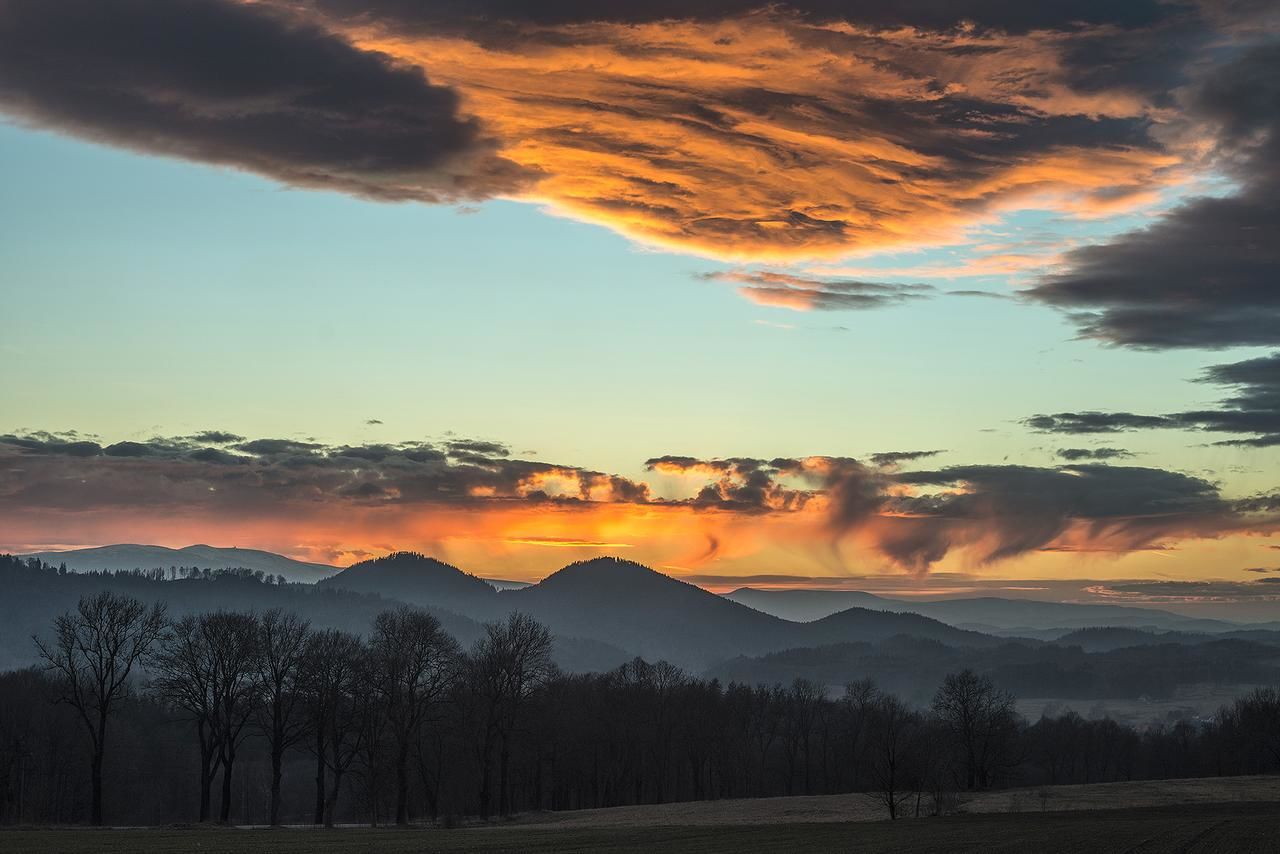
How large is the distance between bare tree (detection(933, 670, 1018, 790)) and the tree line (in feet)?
1.11

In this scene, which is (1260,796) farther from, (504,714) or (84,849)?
(84,849)

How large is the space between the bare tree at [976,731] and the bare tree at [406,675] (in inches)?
2455

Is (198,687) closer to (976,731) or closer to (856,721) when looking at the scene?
(976,731)

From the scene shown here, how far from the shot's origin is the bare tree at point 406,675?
90.3 m

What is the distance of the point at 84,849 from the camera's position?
5272 cm

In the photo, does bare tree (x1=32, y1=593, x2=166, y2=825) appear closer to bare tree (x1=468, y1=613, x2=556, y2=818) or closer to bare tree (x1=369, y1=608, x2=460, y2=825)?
bare tree (x1=369, y1=608, x2=460, y2=825)

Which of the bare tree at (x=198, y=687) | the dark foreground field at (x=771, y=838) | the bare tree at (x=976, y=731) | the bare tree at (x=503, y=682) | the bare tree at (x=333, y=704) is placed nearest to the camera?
the dark foreground field at (x=771, y=838)

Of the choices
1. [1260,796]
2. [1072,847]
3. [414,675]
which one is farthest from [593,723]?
[1072,847]

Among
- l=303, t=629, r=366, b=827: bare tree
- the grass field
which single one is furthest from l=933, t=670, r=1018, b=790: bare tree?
l=303, t=629, r=366, b=827: bare tree

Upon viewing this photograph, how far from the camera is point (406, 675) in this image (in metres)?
92.0

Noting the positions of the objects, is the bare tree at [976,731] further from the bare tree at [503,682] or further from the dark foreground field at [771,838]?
the bare tree at [503,682]

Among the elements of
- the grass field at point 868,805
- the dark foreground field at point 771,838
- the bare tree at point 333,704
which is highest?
the bare tree at point 333,704

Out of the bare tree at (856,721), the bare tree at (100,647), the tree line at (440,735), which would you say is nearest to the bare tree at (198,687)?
the tree line at (440,735)

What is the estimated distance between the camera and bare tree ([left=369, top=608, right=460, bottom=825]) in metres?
90.3
